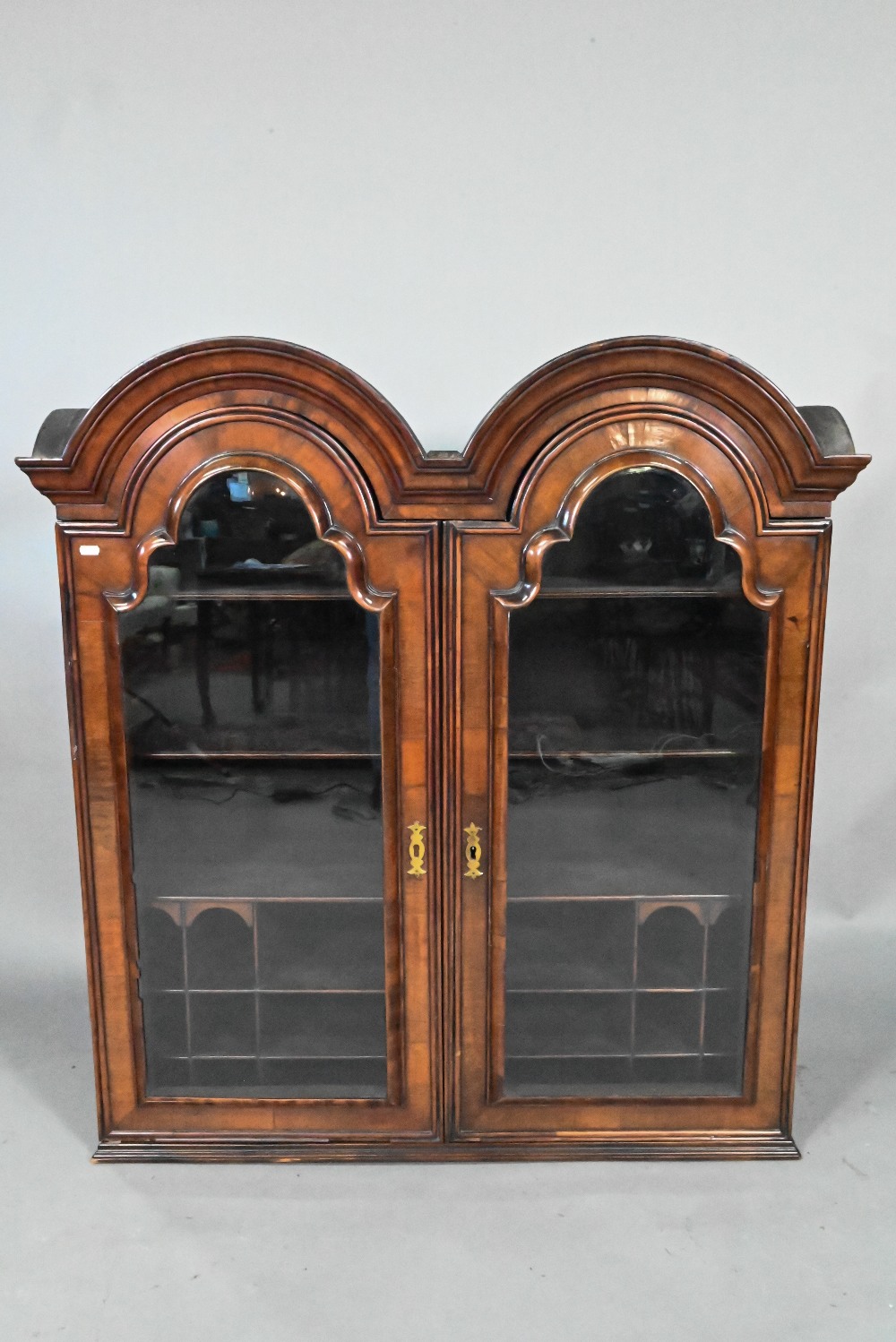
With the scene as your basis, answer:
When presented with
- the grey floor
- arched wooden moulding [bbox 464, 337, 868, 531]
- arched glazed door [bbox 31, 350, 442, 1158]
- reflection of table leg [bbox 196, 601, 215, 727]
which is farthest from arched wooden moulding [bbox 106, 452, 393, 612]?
the grey floor

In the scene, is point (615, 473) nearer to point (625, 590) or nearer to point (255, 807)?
point (625, 590)

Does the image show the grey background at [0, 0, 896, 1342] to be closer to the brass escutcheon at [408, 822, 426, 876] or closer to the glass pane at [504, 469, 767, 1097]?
the glass pane at [504, 469, 767, 1097]

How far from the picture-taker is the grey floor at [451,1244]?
185 centimetres

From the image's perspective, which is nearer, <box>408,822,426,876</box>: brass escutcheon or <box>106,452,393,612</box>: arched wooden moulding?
<box>106,452,393,612</box>: arched wooden moulding

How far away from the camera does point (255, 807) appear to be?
2189 millimetres

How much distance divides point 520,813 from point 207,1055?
80cm

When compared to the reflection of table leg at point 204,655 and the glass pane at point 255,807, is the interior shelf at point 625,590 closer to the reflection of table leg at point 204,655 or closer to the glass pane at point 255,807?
the glass pane at point 255,807

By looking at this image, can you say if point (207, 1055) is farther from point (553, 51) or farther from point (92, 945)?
point (553, 51)

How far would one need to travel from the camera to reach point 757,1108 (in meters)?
2.25

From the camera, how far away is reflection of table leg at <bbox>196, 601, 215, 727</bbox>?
2064 mm

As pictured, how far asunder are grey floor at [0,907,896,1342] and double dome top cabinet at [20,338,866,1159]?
0.09 metres

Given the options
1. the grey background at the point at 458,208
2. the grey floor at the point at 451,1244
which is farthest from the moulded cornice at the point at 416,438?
the grey floor at the point at 451,1244

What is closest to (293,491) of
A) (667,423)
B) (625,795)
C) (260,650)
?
(260,650)

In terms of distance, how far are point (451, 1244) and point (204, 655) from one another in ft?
3.78
